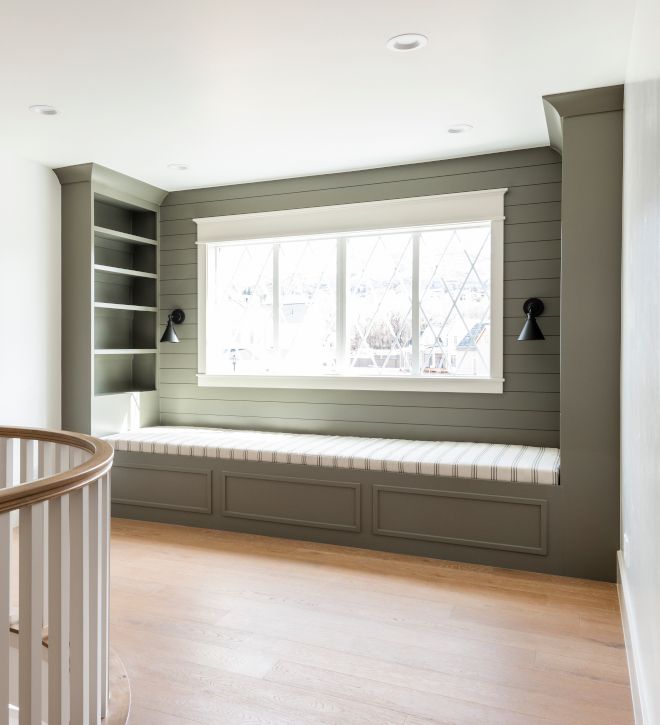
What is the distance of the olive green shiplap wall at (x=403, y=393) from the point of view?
3.93 meters

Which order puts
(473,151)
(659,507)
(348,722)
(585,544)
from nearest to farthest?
(659,507)
(348,722)
(585,544)
(473,151)

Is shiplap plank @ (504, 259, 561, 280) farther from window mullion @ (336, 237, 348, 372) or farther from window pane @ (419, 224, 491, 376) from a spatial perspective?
window mullion @ (336, 237, 348, 372)

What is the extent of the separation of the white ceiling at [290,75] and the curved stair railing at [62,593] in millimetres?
1753

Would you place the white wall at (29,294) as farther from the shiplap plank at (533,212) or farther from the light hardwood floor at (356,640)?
the shiplap plank at (533,212)

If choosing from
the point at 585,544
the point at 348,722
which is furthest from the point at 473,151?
the point at 348,722

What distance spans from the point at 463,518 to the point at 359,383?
4.34 ft

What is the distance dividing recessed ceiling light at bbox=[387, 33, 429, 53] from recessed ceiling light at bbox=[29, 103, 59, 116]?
189 centimetres

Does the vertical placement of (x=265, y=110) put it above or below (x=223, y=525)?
above

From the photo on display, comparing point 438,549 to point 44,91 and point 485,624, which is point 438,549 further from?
point 44,91

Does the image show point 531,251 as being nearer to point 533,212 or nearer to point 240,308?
point 533,212

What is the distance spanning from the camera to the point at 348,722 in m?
1.97

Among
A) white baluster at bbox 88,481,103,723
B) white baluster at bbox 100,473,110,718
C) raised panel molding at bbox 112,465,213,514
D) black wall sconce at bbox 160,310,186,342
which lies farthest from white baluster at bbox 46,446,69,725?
black wall sconce at bbox 160,310,186,342

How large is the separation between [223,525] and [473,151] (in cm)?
295

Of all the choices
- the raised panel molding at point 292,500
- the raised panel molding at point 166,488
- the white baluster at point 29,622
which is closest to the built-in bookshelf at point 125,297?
the raised panel molding at point 166,488
